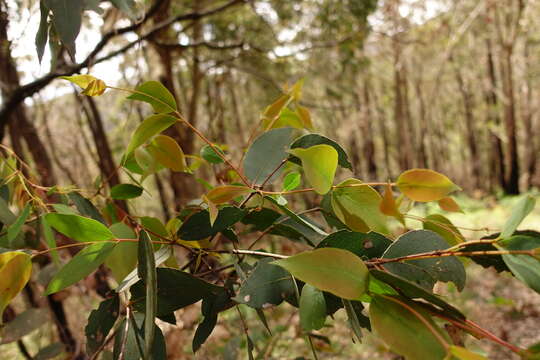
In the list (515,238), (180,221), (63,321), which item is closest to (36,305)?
(63,321)

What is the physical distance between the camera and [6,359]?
780 millimetres

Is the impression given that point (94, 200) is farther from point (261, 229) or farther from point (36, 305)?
point (36, 305)

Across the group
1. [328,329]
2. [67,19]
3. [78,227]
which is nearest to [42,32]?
[67,19]

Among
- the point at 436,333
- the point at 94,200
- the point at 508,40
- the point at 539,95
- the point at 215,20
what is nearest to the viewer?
the point at 436,333

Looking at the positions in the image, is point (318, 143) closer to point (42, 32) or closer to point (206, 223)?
point (206, 223)

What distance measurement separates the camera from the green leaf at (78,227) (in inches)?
10.8

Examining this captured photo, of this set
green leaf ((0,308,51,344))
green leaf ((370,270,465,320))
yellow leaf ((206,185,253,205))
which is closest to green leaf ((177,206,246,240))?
yellow leaf ((206,185,253,205))

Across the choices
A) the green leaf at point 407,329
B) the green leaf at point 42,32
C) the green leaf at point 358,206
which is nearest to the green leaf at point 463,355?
the green leaf at point 407,329

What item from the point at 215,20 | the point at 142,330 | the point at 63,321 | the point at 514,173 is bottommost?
the point at 514,173

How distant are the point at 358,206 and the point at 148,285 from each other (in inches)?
6.1

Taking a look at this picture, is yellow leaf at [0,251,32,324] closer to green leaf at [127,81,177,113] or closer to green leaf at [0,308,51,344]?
green leaf at [127,81,177,113]

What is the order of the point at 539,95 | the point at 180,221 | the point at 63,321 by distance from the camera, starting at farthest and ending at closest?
the point at 539,95 → the point at 63,321 → the point at 180,221

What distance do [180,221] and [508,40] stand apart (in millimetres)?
8642

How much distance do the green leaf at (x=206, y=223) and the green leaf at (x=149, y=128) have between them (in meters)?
0.07
